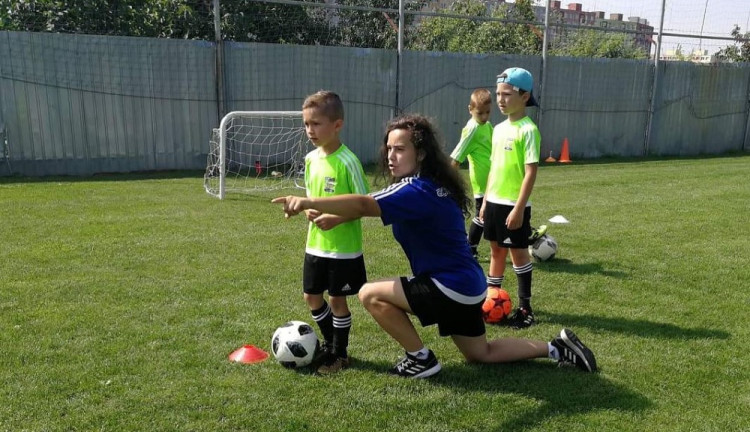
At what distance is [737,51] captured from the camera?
21.4 m

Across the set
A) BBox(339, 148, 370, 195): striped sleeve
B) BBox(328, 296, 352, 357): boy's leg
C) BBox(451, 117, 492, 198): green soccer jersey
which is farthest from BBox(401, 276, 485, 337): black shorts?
BBox(451, 117, 492, 198): green soccer jersey

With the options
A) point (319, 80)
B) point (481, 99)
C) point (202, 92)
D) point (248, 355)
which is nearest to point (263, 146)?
point (202, 92)

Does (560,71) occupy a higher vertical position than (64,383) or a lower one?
higher

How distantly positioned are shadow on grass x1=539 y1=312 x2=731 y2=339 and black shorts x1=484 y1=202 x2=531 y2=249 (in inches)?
26.4

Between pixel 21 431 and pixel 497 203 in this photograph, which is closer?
pixel 21 431

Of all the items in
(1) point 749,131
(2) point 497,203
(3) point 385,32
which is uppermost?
(3) point 385,32

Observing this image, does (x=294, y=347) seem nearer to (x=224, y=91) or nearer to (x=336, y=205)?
(x=336, y=205)

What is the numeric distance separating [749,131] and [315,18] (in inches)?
594

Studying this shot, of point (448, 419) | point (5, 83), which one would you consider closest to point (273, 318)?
point (448, 419)

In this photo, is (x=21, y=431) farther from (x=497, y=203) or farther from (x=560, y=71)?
(x=560, y=71)

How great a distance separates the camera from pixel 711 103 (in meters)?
20.2

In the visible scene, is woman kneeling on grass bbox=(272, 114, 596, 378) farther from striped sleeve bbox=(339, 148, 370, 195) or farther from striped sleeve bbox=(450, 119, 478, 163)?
striped sleeve bbox=(450, 119, 478, 163)

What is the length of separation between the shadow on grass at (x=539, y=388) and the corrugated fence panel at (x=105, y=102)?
34.4 ft

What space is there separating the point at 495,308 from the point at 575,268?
6.51 ft
